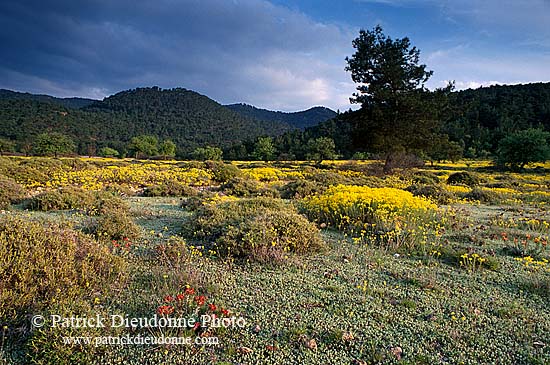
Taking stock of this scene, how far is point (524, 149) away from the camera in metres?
33.6

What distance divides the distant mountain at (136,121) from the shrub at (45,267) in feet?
234

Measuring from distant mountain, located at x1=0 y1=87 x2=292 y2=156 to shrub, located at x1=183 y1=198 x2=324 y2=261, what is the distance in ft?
231

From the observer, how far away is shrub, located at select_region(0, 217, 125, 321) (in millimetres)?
3117

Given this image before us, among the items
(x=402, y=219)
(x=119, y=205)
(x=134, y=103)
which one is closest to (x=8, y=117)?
(x=134, y=103)

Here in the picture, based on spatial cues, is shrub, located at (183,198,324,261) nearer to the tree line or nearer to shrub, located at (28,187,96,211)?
shrub, located at (28,187,96,211)

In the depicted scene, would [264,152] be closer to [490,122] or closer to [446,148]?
[446,148]

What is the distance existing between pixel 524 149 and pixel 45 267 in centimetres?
4186

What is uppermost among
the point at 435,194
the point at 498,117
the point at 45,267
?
the point at 498,117

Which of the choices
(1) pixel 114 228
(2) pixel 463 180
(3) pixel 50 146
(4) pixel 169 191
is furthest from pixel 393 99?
(3) pixel 50 146

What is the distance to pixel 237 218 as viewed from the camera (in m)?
6.34

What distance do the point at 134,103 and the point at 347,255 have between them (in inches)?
6826

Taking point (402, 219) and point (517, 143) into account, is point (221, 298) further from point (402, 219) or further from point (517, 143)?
point (517, 143)

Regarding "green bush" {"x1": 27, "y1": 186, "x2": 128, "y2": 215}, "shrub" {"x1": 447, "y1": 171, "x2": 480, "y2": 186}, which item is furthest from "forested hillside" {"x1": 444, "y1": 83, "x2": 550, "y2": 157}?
"green bush" {"x1": 27, "y1": 186, "x2": 128, "y2": 215}

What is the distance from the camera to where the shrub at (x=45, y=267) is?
10.2ft
